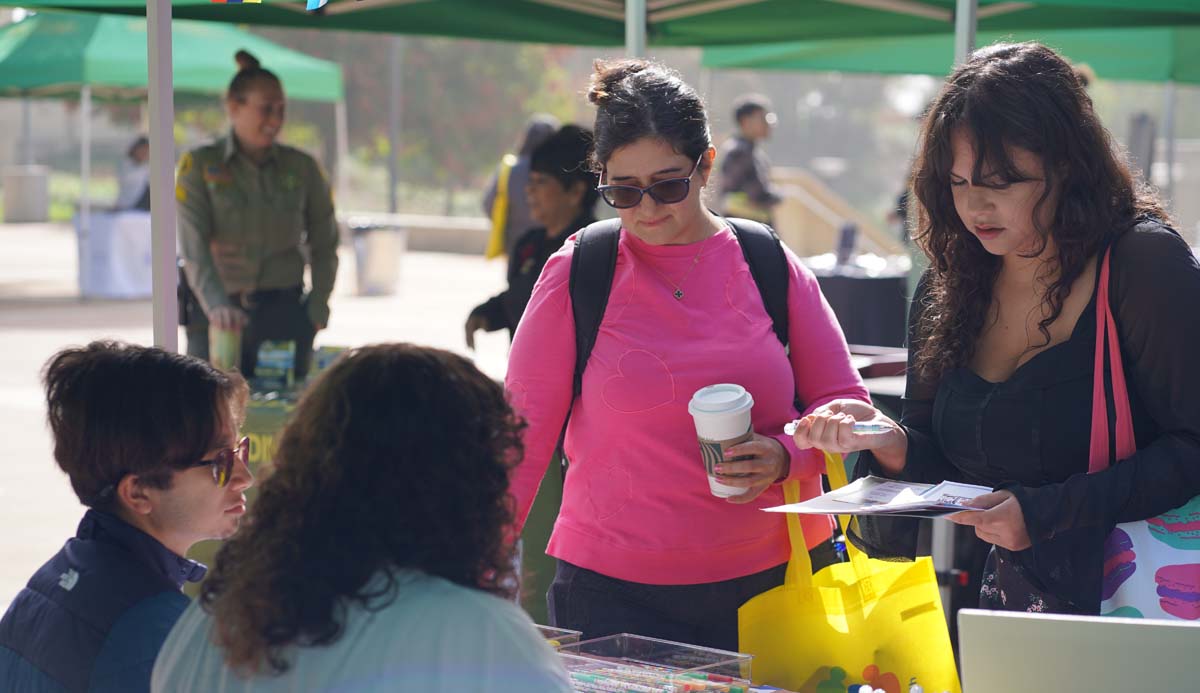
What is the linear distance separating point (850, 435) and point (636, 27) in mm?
2366

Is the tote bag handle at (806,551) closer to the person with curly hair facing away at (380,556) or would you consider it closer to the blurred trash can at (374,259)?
the person with curly hair facing away at (380,556)

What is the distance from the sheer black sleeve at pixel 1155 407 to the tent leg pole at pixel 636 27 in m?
2.39

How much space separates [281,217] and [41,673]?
3716 mm

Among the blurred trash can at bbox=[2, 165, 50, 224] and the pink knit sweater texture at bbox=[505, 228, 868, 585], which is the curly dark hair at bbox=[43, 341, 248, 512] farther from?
the blurred trash can at bbox=[2, 165, 50, 224]

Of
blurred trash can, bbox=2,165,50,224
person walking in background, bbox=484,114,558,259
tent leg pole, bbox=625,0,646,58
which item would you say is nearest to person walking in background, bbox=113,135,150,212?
person walking in background, bbox=484,114,558,259

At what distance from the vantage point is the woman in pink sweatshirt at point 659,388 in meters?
2.30

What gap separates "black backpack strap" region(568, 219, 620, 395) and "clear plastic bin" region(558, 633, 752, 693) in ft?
1.82

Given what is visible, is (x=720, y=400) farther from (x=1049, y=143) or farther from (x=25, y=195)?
(x=25, y=195)

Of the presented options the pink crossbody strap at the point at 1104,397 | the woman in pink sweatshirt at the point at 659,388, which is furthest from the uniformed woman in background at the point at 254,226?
the pink crossbody strap at the point at 1104,397

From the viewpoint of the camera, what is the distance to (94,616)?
1790 millimetres

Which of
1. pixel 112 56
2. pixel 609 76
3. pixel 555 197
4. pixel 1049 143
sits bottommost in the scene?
pixel 555 197

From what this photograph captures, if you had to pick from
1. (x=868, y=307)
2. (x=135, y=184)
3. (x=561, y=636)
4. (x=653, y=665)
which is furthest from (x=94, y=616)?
(x=135, y=184)

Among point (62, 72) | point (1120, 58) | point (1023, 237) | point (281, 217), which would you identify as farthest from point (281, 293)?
point (62, 72)

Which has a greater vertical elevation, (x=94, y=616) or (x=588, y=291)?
(x=588, y=291)
